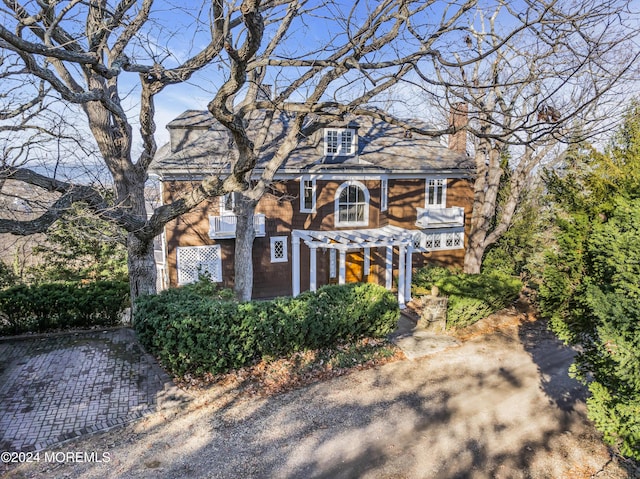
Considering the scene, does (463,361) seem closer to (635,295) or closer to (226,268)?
(635,295)

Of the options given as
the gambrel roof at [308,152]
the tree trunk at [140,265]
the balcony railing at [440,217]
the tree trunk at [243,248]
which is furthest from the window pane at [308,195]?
the tree trunk at [140,265]

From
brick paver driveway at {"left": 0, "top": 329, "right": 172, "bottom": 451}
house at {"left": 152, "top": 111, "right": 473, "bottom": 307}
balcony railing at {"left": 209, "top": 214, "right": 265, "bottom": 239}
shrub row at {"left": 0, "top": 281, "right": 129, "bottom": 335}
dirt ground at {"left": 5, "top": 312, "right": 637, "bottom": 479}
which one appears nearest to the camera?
dirt ground at {"left": 5, "top": 312, "right": 637, "bottom": 479}

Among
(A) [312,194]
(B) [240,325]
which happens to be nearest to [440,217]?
(A) [312,194]

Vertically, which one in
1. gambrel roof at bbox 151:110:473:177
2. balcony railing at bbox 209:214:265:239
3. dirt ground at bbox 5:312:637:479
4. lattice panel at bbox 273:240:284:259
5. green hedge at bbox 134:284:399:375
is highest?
gambrel roof at bbox 151:110:473:177

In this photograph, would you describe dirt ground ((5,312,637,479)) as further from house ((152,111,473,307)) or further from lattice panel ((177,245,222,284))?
lattice panel ((177,245,222,284))

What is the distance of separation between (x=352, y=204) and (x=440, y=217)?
4.45 metres

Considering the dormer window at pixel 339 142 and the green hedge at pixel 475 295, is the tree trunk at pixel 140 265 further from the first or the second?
the green hedge at pixel 475 295

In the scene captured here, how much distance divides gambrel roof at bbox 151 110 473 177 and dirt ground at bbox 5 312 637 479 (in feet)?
26.8

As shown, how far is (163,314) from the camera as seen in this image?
8.19 meters

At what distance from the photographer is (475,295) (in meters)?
12.2

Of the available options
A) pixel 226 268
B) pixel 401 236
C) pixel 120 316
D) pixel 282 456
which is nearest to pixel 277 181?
pixel 226 268

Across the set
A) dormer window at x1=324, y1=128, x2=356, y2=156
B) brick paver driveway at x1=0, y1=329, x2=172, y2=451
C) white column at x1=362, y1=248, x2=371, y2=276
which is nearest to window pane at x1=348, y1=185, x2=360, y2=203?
dormer window at x1=324, y1=128, x2=356, y2=156

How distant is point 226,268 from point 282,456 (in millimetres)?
9953

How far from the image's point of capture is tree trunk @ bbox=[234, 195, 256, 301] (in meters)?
12.1
